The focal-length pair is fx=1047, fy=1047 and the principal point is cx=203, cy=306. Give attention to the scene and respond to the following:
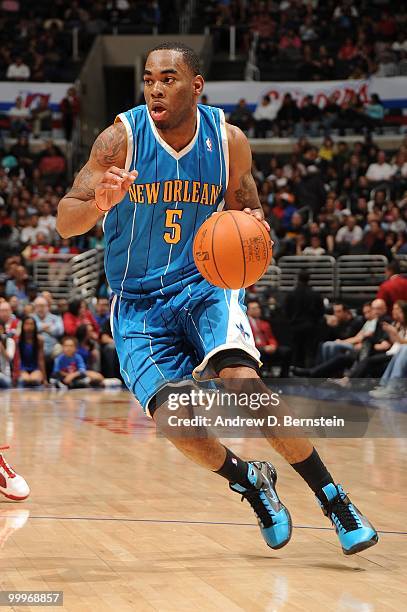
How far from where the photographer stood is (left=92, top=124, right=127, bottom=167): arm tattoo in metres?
4.70

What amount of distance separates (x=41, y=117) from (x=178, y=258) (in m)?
18.5

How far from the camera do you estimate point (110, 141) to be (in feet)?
15.5

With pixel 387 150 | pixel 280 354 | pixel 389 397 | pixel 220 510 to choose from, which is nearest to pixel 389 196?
pixel 387 150

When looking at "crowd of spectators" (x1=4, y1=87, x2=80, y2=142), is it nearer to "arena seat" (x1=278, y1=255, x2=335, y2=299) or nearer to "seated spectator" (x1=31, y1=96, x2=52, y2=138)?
"seated spectator" (x1=31, y1=96, x2=52, y2=138)

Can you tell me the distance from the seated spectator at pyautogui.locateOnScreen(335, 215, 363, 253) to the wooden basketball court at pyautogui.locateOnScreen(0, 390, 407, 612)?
26.5 feet

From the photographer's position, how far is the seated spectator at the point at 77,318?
1422cm

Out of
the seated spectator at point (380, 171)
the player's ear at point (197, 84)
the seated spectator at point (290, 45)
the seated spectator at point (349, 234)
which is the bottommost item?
the seated spectator at point (349, 234)

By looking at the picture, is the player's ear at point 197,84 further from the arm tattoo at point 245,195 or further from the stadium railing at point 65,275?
the stadium railing at point 65,275

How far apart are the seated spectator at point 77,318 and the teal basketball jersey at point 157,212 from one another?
946cm

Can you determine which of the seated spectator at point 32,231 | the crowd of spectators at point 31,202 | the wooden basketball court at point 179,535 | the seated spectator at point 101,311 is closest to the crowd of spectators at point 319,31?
the crowd of spectators at point 31,202

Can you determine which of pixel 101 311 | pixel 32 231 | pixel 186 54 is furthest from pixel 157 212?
pixel 32 231

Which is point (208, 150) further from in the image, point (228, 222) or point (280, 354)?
point (280, 354)

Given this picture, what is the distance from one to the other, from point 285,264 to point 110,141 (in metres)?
12.0

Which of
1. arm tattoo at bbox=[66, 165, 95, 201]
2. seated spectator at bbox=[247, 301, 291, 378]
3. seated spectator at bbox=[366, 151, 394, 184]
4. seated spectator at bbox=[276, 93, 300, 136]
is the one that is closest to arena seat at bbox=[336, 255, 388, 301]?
seated spectator at bbox=[247, 301, 291, 378]
